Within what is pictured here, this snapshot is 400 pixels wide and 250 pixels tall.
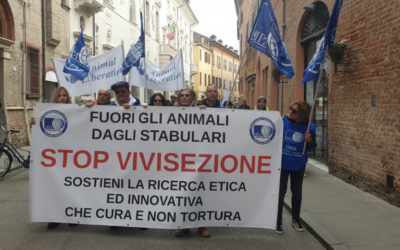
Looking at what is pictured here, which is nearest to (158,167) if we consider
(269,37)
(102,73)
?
(269,37)

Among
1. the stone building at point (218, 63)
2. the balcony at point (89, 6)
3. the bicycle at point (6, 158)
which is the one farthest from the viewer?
the stone building at point (218, 63)

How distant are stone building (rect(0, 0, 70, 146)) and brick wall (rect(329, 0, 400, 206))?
34.3 feet

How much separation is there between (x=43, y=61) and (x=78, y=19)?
14.1ft

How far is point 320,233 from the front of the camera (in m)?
4.49

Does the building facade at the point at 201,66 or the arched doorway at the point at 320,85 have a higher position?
the building facade at the point at 201,66

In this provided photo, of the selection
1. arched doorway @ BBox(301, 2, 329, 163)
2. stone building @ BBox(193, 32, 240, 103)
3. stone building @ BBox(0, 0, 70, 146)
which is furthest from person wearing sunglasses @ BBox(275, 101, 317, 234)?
stone building @ BBox(193, 32, 240, 103)

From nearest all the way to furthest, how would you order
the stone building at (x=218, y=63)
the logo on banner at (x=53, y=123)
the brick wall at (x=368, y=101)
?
1. the logo on banner at (x=53, y=123)
2. the brick wall at (x=368, y=101)
3. the stone building at (x=218, y=63)

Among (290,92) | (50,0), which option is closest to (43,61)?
(50,0)

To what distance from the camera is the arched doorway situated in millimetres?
9508

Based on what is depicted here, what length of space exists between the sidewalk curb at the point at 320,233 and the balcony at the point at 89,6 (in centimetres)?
1612

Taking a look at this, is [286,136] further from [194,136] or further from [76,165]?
[76,165]

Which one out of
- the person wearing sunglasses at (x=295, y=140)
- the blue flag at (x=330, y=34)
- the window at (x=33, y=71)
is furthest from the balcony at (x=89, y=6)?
the person wearing sunglasses at (x=295, y=140)

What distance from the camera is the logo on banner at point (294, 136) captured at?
175 inches

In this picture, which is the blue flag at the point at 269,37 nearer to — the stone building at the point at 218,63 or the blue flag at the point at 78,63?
the blue flag at the point at 78,63
